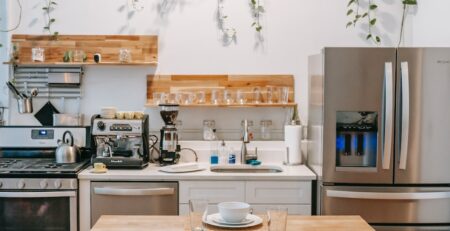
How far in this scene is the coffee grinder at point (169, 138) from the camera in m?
3.57

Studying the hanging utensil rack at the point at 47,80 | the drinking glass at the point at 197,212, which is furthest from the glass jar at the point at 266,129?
the drinking glass at the point at 197,212

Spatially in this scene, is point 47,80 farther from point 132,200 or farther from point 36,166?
point 132,200

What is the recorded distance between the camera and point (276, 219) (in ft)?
5.71

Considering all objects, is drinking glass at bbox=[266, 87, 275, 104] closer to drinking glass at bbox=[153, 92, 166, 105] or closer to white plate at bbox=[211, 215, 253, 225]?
drinking glass at bbox=[153, 92, 166, 105]

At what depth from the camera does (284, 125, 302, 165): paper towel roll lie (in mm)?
3633

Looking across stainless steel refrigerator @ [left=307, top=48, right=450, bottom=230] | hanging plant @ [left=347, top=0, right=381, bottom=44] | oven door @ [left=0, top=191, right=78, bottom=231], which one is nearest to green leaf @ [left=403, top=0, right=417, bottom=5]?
hanging plant @ [left=347, top=0, right=381, bottom=44]

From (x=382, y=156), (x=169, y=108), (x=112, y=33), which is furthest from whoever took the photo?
(x=112, y=33)

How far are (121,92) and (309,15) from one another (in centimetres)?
163

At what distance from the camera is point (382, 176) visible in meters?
3.11

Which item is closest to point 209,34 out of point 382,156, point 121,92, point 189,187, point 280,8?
point 280,8

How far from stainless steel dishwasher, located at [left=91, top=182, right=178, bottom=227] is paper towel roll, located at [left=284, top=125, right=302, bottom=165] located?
959 millimetres

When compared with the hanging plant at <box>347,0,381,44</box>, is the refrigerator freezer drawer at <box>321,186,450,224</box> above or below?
below

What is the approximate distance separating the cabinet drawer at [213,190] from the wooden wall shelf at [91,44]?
3.71ft

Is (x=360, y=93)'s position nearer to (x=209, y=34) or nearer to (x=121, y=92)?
(x=209, y=34)
